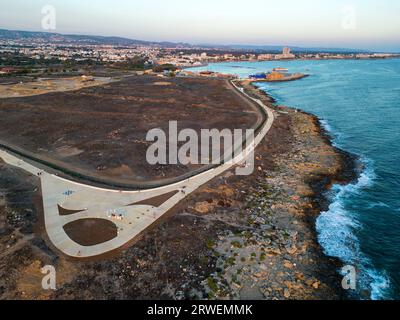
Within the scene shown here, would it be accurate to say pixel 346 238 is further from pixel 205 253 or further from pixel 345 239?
pixel 205 253

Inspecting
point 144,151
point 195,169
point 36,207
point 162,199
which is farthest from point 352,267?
point 144,151

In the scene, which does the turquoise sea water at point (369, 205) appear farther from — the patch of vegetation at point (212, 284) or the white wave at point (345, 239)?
the patch of vegetation at point (212, 284)

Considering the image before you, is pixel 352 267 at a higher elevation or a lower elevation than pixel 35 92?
lower

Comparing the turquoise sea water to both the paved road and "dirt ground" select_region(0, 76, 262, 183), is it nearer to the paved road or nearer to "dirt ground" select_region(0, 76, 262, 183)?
the paved road

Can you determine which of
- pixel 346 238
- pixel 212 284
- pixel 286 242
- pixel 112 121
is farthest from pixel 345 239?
pixel 112 121

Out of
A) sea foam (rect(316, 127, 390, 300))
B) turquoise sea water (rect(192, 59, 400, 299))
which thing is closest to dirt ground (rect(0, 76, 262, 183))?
sea foam (rect(316, 127, 390, 300))

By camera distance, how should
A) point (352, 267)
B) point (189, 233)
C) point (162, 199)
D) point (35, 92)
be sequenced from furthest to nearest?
point (35, 92) < point (162, 199) < point (189, 233) < point (352, 267)

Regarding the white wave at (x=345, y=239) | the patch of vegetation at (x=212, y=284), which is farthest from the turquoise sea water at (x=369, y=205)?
the patch of vegetation at (x=212, y=284)

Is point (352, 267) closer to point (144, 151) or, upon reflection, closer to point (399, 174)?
point (399, 174)
